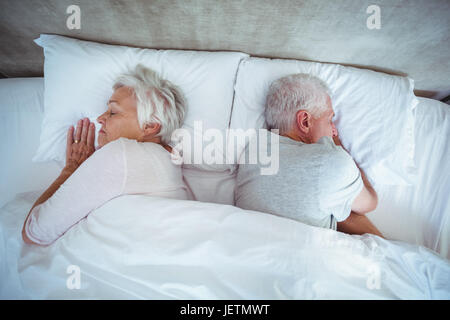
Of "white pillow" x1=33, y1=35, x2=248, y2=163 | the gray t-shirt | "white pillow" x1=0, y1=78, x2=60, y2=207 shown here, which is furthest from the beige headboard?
the gray t-shirt

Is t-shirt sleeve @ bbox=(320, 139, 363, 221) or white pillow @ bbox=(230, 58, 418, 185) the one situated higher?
white pillow @ bbox=(230, 58, 418, 185)

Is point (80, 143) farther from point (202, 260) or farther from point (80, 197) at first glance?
point (202, 260)

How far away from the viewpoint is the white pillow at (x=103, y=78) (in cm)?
101

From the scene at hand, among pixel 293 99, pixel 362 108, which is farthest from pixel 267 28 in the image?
pixel 362 108

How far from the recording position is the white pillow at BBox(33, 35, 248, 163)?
101cm

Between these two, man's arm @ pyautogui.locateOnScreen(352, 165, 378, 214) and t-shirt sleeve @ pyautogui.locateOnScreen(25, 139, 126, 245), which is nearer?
t-shirt sleeve @ pyautogui.locateOnScreen(25, 139, 126, 245)

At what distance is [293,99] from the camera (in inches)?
37.0

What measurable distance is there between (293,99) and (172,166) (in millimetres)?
594

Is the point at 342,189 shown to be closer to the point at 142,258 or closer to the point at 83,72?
the point at 142,258

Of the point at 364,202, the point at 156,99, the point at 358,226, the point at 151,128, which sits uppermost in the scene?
the point at 156,99

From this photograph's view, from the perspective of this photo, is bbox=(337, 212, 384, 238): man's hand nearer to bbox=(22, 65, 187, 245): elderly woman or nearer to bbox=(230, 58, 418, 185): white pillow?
bbox=(230, 58, 418, 185): white pillow

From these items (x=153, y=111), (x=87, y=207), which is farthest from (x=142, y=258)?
(x=153, y=111)

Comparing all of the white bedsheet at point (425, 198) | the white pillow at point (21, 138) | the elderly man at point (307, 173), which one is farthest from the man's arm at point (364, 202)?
the white pillow at point (21, 138)

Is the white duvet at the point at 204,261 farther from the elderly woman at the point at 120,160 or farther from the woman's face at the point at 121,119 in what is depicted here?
the woman's face at the point at 121,119
